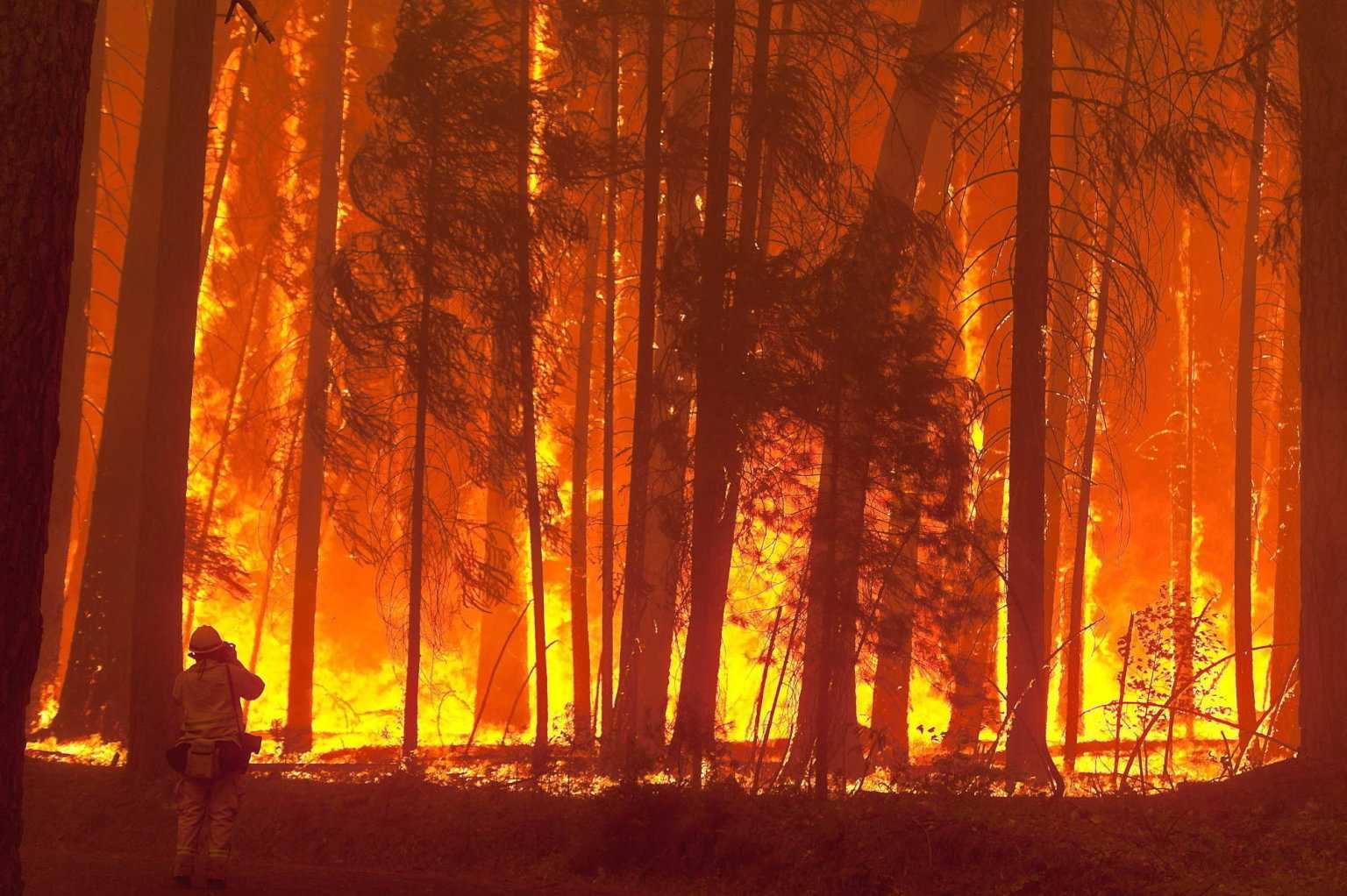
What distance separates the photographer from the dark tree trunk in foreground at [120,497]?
16359 mm

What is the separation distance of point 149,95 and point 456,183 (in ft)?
24.5

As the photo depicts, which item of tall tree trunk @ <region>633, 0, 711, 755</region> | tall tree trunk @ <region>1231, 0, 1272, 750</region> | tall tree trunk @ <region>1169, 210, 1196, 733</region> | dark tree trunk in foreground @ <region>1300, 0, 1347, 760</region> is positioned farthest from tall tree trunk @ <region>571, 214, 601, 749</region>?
tall tree trunk @ <region>1169, 210, 1196, 733</region>

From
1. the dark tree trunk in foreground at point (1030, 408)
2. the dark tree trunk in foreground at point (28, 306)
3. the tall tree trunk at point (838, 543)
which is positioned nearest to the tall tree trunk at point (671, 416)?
the tall tree trunk at point (838, 543)

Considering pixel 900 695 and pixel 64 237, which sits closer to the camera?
pixel 64 237

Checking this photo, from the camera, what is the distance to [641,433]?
12.6 meters

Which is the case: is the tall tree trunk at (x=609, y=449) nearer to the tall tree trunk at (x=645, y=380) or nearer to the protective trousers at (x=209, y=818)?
the tall tree trunk at (x=645, y=380)

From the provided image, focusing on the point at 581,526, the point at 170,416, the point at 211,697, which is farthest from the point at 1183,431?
the point at 211,697

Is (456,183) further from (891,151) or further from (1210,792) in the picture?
(1210,792)

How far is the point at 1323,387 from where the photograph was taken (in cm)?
937

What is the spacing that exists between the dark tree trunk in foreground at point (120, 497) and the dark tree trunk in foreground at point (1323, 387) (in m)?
12.7

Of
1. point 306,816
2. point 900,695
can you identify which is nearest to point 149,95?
point 306,816

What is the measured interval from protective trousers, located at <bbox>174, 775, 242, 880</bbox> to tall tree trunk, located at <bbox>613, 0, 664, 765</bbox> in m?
4.33

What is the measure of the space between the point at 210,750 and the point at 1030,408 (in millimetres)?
7459

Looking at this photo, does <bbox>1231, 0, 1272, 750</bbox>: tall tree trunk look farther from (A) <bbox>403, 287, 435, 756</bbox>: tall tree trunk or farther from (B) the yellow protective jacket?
(B) the yellow protective jacket
